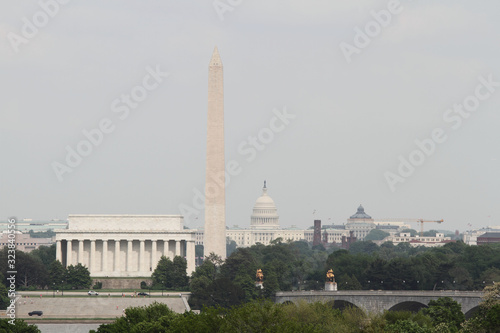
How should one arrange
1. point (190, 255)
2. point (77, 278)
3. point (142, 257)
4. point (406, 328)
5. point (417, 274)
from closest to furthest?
1. point (406, 328)
2. point (77, 278)
3. point (417, 274)
4. point (142, 257)
5. point (190, 255)

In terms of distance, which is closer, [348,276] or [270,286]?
[270,286]

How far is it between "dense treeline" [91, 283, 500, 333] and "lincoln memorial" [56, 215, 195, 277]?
55.3 meters

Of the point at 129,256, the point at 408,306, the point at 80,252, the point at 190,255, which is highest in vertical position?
the point at 80,252

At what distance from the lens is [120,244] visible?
580 feet

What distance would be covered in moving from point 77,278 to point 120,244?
17783 millimetres

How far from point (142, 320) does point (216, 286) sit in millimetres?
41575

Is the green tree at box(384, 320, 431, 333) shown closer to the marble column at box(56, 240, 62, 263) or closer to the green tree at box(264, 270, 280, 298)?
the green tree at box(264, 270, 280, 298)

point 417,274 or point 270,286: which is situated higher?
point 417,274

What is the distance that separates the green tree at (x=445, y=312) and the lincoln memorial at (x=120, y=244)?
54.6 meters

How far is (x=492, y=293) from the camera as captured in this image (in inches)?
4166

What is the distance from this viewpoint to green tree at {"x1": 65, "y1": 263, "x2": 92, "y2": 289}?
159 m

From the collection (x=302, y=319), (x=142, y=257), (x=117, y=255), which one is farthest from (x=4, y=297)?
(x=302, y=319)

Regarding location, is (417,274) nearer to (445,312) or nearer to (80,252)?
(445,312)

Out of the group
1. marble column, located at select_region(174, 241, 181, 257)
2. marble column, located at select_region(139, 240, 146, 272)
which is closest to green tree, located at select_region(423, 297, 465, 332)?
marble column, located at select_region(174, 241, 181, 257)
